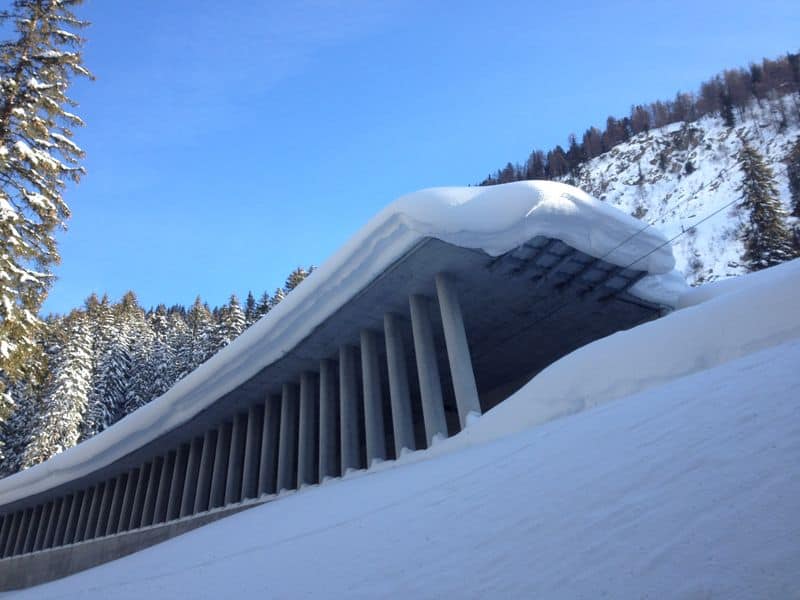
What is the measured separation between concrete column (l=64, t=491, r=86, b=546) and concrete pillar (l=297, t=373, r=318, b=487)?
57.5ft

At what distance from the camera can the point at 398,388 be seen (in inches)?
550

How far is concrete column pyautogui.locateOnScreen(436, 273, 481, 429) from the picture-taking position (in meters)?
12.0

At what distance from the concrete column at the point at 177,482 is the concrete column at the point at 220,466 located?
9.03 ft

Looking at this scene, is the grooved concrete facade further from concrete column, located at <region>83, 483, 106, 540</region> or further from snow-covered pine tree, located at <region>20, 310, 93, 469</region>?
snow-covered pine tree, located at <region>20, 310, 93, 469</region>

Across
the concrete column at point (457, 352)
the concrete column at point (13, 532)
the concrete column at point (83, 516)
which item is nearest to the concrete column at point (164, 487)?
the concrete column at point (83, 516)

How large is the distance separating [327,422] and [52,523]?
2209 centimetres

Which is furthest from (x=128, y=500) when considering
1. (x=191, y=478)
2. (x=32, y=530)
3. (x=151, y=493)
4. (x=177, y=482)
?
(x=32, y=530)

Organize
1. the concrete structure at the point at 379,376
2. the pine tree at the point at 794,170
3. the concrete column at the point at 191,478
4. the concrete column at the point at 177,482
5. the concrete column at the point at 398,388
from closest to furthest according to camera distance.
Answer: the concrete structure at the point at 379,376 → the concrete column at the point at 398,388 → the concrete column at the point at 191,478 → the concrete column at the point at 177,482 → the pine tree at the point at 794,170

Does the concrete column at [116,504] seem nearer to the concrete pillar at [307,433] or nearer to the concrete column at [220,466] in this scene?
the concrete column at [220,466]

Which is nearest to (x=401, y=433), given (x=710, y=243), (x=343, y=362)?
(x=343, y=362)

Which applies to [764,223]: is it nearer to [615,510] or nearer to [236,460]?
[236,460]

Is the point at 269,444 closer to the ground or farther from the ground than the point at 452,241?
closer to the ground

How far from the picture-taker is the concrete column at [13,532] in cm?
3134

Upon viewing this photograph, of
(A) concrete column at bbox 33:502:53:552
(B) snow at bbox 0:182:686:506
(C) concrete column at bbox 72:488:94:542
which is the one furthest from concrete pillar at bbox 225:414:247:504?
(A) concrete column at bbox 33:502:53:552
